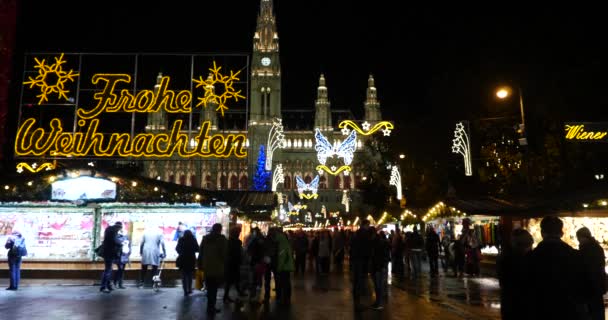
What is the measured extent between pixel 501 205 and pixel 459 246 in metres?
1.92

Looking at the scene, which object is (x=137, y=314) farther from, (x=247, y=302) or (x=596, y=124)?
(x=596, y=124)

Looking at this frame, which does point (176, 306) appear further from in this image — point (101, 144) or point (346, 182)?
point (346, 182)

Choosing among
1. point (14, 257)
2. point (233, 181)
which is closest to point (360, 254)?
point (14, 257)

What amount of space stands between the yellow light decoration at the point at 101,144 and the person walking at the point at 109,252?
1072 centimetres

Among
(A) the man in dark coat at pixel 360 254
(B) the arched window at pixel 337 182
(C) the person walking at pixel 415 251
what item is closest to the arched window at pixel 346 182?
(B) the arched window at pixel 337 182

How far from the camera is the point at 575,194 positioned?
1559cm

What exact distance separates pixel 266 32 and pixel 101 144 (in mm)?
65962

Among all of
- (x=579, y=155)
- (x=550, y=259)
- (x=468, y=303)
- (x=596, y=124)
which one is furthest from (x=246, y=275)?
(x=579, y=155)

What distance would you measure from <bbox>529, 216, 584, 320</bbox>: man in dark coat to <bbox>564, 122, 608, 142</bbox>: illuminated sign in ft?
44.5

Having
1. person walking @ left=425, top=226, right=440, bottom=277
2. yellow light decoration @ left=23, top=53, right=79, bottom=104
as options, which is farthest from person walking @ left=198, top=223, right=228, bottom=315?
yellow light decoration @ left=23, top=53, right=79, bottom=104

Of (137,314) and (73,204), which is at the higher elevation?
(73,204)

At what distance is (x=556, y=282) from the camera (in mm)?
3395

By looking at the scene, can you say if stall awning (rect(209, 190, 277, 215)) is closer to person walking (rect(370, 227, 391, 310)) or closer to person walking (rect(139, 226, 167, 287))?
person walking (rect(139, 226, 167, 287))

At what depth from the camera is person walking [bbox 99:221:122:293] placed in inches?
460
